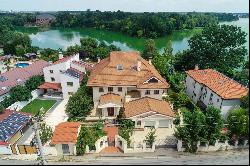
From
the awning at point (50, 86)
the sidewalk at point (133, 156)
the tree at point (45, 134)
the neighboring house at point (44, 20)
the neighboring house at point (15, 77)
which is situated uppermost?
the neighboring house at point (44, 20)

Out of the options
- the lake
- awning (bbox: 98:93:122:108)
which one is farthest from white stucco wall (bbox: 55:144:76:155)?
the lake

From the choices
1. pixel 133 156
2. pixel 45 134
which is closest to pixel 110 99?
pixel 45 134

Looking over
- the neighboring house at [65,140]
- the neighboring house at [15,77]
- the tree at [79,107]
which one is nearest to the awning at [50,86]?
the neighboring house at [15,77]

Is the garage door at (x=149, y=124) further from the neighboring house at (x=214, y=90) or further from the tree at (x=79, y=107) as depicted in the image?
the tree at (x=79, y=107)

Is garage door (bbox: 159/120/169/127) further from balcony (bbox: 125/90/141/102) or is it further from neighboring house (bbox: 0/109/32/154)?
neighboring house (bbox: 0/109/32/154)

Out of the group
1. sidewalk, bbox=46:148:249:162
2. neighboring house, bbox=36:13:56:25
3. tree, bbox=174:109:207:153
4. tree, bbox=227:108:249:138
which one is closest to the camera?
tree, bbox=227:108:249:138
